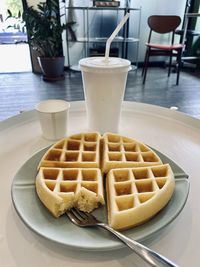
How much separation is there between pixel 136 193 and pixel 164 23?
3235 millimetres

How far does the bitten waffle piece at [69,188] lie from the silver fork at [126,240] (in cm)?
1

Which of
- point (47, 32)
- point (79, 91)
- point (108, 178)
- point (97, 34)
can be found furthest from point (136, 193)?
point (97, 34)

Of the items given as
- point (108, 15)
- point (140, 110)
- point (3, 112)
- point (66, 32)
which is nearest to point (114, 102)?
point (140, 110)

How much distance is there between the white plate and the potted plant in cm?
300

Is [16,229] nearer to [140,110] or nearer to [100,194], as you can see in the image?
[100,194]

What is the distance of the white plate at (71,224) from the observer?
13.1 inches

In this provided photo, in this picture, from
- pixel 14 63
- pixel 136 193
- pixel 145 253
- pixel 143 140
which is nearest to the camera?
pixel 145 253

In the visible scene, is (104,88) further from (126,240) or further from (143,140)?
(126,240)

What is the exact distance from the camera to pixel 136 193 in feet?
1.38

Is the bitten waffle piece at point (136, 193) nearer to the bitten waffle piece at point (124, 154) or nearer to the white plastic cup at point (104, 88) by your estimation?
the bitten waffle piece at point (124, 154)

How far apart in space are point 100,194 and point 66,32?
3.46m

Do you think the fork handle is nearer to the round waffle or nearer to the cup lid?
the round waffle

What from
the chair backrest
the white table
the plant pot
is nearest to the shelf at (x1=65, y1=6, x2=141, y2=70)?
the plant pot

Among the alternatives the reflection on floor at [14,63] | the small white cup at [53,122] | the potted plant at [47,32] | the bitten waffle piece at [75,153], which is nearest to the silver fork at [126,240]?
the bitten waffle piece at [75,153]
